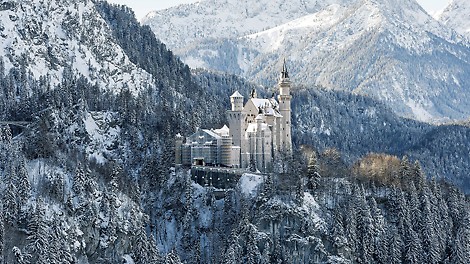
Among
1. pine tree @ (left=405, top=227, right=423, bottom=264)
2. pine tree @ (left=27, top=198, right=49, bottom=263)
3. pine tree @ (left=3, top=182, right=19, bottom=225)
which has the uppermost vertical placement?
pine tree @ (left=3, top=182, right=19, bottom=225)

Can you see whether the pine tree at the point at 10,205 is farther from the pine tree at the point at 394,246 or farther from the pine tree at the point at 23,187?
the pine tree at the point at 394,246

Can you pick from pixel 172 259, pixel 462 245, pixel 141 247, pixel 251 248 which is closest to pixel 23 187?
pixel 141 247

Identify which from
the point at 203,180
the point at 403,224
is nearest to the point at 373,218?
the point at 403,224

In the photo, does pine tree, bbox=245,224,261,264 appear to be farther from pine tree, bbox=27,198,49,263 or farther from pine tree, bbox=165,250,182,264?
pine tree, bbox=27,198,49,263

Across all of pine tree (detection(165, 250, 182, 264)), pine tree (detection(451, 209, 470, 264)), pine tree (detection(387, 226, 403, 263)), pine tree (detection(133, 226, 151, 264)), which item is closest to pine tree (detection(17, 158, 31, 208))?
pine tree (detection(133, 226, 151, 264))

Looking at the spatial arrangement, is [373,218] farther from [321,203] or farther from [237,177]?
[237,177]

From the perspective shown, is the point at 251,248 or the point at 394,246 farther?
the point at 394,246

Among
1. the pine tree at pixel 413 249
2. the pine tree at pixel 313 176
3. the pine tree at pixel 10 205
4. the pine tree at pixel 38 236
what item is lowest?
the pine tree at pixel 413 249

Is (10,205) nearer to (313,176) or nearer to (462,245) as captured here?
(313,176)

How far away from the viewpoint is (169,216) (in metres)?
198

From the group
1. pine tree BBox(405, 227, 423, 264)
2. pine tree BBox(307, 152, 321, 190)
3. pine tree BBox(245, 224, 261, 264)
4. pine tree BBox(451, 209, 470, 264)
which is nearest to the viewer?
pine tree BBox(245, 224, 261, 264)

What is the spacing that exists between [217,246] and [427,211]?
4337 cm

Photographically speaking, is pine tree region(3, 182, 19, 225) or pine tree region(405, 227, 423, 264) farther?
pine tree region(405, 227, 423, 264)

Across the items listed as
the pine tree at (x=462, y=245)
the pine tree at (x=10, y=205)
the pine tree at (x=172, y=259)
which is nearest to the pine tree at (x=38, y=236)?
the pine tree at (x=10, y=205)
